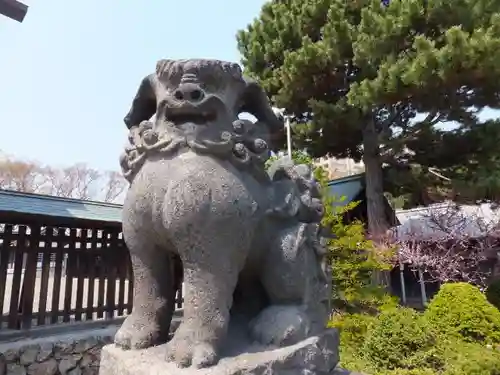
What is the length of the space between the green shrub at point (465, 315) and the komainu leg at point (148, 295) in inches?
191

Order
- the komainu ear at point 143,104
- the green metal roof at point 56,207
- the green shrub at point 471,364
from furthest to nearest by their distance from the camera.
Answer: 1. the green metal roof at point 56,207
2. the green shrub at point 471,364
3. the komainu ear at point 143,104

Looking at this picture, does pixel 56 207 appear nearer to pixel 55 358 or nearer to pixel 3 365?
pixel 55 358

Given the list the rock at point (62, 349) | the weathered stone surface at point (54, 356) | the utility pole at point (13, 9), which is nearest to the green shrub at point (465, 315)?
the weathered stone surface at point (54, 356)

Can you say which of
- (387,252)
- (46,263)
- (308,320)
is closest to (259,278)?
(308,320)

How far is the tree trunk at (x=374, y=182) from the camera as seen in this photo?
304 inches

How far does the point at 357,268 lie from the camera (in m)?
6.13

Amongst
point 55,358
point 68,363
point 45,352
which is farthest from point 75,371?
point 45,352

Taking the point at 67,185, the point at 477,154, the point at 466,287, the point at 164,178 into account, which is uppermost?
the point at 67,185

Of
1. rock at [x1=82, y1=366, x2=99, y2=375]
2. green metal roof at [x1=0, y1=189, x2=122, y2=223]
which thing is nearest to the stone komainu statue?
green metal roof at [x1=0, y1=189, x2=122, y2=223]

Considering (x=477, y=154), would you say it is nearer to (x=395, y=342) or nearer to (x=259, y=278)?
(x=395, y=342)

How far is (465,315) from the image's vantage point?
5.21m

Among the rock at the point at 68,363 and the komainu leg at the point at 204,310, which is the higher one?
the komainu leg at the point at 204,310

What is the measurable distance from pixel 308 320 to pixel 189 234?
2.13ft

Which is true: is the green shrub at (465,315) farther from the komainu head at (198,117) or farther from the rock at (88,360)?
the komainu head at (198,117)
